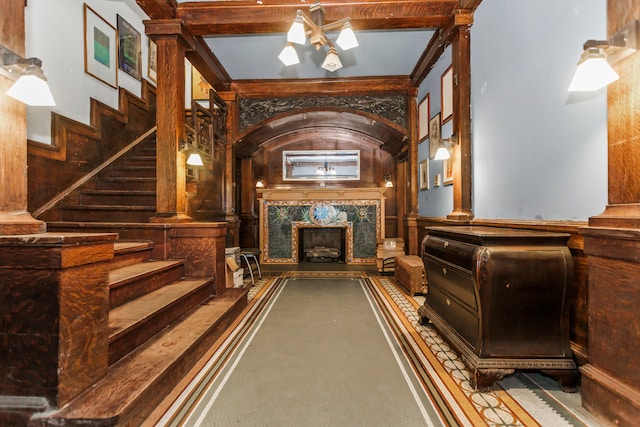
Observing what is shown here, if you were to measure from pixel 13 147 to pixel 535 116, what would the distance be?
3.41 m

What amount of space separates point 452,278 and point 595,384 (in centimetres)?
91

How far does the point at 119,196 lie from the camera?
4.23m

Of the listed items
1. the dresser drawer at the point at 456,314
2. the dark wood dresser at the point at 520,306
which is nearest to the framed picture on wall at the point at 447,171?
the dresser drawer at the point at 456,314

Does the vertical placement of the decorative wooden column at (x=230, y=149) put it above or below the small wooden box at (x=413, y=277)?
above

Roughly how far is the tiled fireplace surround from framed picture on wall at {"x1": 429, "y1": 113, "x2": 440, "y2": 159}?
2387 mm

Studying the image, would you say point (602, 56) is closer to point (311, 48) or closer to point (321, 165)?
point (311, 48)

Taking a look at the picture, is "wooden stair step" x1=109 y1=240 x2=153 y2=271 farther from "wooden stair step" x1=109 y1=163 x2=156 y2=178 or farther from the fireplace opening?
the fireplace opening

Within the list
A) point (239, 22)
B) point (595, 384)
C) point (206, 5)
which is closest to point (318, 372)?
point (595, 384)

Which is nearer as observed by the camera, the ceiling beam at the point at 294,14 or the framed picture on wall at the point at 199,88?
the ceiling beam at the point at 294,14

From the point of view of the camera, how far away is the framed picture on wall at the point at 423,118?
4855 millimetres

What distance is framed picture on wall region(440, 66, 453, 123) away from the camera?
3867 mm

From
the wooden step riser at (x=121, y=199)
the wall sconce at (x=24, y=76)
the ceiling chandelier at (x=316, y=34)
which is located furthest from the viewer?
the wooden step riser at (x=121, y=199)

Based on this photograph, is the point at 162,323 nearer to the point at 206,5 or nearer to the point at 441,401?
the point at 441,401

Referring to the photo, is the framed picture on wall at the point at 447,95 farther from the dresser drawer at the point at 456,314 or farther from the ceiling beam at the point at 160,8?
the ceiling beam at the point at 160,8
